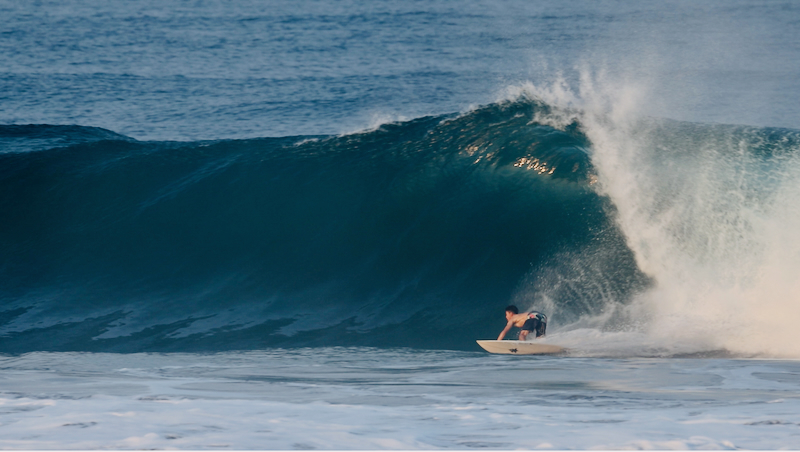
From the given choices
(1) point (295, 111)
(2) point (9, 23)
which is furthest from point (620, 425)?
(2) point (9, 23)

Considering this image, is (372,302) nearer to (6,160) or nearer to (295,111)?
(6,160)

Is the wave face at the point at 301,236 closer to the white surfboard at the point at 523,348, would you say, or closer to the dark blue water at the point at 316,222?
the dark blue water at the point at 316,222

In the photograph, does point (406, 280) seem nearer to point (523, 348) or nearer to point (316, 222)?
point (316, 222)

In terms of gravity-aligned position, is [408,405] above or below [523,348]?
below

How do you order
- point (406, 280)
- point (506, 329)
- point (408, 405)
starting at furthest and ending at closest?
point (406, 280), point (506, 329), point (408, 405)

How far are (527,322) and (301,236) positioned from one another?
11.8ft

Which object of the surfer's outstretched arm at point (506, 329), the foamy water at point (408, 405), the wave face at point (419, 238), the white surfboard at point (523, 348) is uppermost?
the wave face at point (419, 238)

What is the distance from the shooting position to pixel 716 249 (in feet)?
25.8

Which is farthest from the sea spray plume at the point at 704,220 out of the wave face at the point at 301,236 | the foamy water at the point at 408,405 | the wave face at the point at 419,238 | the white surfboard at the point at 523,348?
the foamy water at the point at 408,405

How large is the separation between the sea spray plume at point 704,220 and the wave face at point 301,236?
350 millimetres

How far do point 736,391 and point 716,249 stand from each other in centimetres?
399

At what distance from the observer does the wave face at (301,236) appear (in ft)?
25.6

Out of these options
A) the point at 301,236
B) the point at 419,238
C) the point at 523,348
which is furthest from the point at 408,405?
the point at 301,236

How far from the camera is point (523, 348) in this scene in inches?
259
